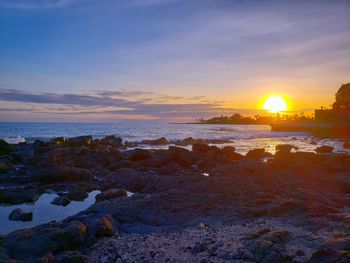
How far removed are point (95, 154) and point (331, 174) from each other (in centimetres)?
1558

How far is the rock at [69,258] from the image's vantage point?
8.28 m

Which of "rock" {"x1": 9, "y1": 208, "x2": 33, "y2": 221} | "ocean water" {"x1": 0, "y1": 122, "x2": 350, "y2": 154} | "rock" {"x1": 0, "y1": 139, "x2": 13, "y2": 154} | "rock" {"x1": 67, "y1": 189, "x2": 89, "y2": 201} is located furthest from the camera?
"ocean water" {"x1": 0, "y1": 122, "x2": 350, "y2": 154}

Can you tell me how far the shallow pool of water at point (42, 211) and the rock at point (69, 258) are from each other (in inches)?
142

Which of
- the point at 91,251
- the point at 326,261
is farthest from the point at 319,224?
the point at 91,251

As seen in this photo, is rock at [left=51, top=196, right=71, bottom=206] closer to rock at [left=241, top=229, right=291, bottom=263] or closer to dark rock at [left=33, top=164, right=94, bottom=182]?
dark rock at [left=33, top=164, right=94, bottom=182]

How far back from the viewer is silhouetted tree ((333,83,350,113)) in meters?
88.0

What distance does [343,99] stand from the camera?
8906 centimetres

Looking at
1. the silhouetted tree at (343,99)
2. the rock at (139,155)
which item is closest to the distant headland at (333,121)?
the silhouetted tree at (343,99)

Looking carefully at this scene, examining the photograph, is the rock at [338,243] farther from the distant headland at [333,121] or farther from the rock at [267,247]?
the distant headland at [333,121]

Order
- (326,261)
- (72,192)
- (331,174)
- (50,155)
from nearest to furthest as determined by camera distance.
A: 1. (326,261)
2. (72,192)
3. (331,174)
4. (50,155)

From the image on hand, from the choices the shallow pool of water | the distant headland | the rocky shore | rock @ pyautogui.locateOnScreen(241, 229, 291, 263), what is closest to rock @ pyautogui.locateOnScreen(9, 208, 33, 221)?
the shallow pool of water

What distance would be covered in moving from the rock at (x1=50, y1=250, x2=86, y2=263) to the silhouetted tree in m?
87.1

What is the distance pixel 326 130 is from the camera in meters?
79.2

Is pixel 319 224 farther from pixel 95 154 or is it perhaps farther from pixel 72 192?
pixel 95 154
